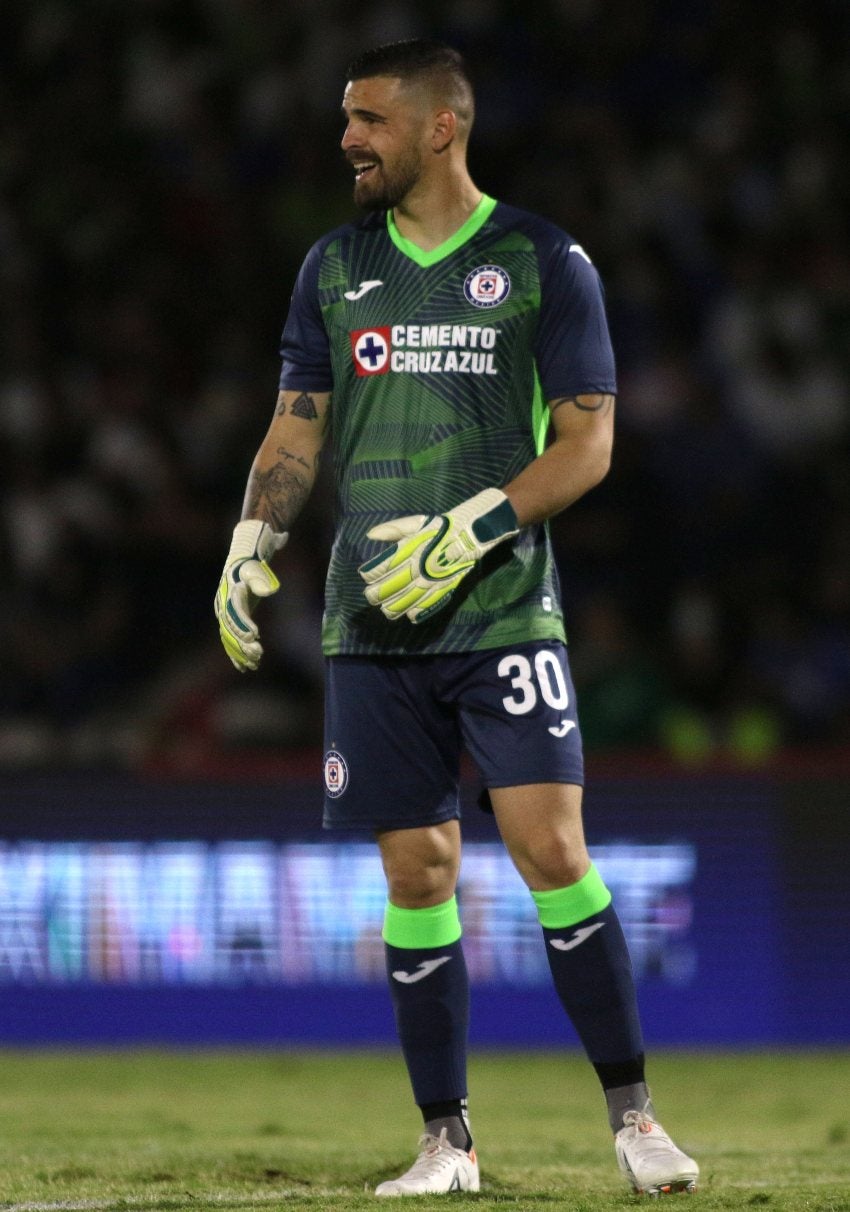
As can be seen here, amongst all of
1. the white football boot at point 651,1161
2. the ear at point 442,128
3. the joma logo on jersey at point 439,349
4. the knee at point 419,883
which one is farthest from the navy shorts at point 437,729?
the ear at point 442,128

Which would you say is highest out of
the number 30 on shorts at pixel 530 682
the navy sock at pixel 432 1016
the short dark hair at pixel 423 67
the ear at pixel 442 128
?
the short dark hair at pixel 423 67

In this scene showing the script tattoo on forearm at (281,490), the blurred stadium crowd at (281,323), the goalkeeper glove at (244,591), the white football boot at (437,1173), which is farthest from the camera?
the blurred stadium crowd at (281,323)

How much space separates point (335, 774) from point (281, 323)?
7193 millimetres

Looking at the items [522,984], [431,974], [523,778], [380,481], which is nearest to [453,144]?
[380,481]

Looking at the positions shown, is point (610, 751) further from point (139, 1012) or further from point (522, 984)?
point (139, 1012)

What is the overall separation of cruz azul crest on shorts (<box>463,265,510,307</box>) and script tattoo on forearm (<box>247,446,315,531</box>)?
1.71 ft

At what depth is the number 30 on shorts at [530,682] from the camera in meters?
3.98

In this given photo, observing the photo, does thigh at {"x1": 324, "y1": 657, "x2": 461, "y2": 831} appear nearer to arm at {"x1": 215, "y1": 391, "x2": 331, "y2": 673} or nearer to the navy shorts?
the navy shorts

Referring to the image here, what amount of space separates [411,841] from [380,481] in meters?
0.75

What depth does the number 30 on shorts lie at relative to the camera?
3980 millimetres

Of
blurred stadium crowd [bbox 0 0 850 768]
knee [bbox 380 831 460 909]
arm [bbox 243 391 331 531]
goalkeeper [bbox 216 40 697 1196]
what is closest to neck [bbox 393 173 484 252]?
goalkeeper [bbox 216 40 697 1196]

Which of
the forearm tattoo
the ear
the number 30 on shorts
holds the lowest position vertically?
the number 30 on shorts

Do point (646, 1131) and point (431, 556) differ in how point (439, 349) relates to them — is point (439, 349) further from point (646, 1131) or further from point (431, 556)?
point (646, 1131)

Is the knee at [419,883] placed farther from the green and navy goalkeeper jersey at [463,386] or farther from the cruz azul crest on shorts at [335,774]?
the green and navy goalkeeper jersey at [463,386]
